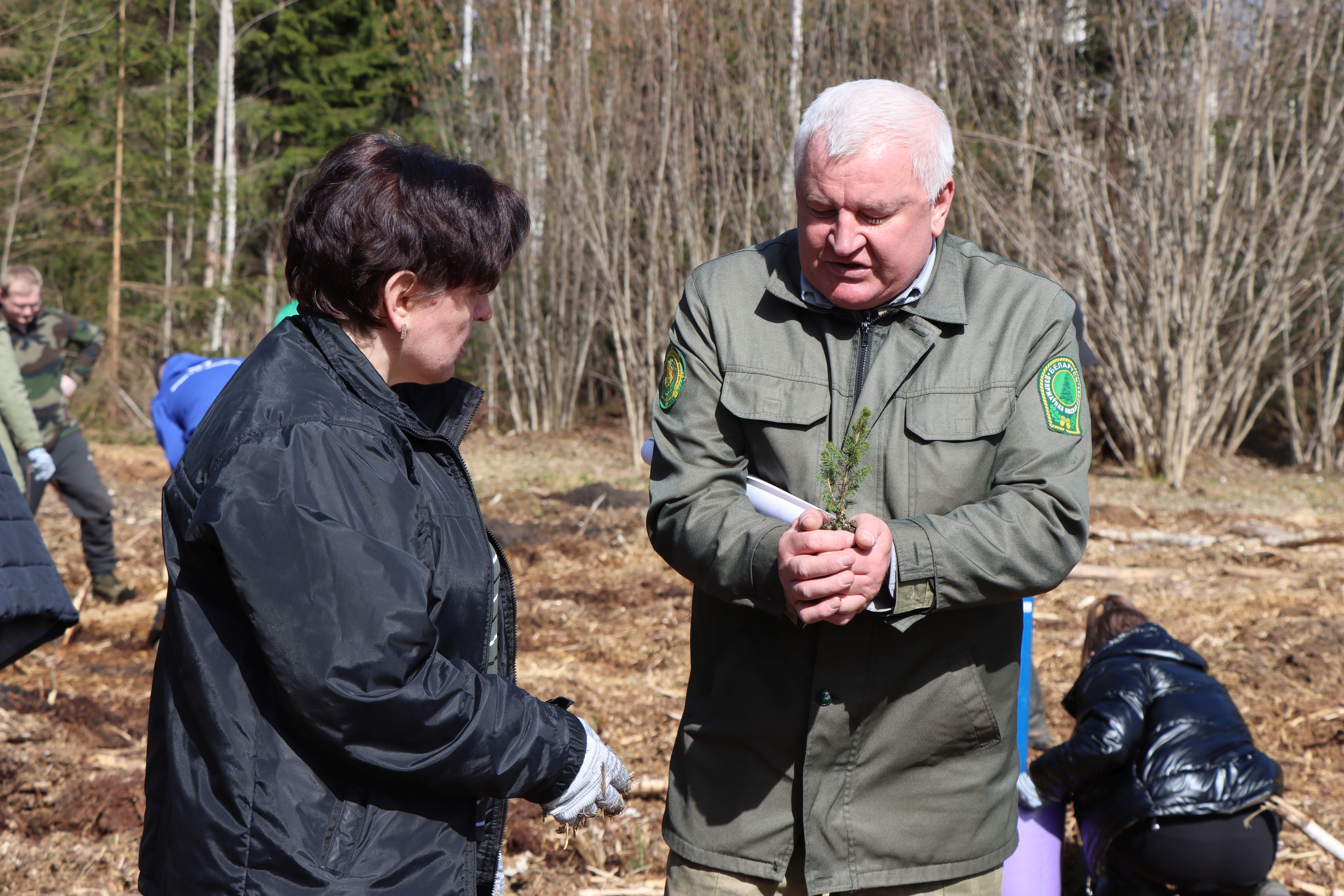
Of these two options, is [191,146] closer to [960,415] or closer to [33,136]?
[33,136]

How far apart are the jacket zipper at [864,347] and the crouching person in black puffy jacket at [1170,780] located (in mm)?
1749

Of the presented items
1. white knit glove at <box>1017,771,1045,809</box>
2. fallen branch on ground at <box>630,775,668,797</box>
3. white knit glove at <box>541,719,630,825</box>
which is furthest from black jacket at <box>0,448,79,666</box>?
white knit glove at <box>1017,771,1045,809</box>

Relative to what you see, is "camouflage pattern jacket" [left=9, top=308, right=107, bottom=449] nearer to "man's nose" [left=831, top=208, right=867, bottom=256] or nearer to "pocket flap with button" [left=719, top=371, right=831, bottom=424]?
"pocket flap with button" [left=719, top=371, right=831, bottom=424]

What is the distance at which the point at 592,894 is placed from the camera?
10.6 ft

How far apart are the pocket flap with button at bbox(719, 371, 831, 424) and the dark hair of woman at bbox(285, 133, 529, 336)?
0.49 metres

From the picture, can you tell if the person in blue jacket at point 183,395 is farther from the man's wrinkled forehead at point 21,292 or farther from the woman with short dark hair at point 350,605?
the woman with short dark hair at point 350,605

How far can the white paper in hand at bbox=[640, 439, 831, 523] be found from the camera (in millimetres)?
1864

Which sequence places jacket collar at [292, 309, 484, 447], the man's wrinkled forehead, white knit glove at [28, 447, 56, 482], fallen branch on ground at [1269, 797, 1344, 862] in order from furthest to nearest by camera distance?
1. the man's wrinkled forehead
2. white knit glove at [28, 447, 56, 482]
3. fallen branch on ground at [1269, 797, 1344, 862]
4. jacket collar at [292, 309, 484, 447]

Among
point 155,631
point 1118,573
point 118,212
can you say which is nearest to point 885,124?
point 155,631

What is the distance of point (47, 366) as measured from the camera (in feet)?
22.5

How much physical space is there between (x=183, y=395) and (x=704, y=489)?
11.0 feet

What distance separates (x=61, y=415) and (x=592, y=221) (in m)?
7.42

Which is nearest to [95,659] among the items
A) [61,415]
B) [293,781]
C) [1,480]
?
[61,415]

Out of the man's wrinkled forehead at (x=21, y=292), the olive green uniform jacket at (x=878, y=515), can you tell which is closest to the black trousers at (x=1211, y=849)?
the olive green uniform jacket at (x=878, y=515)
